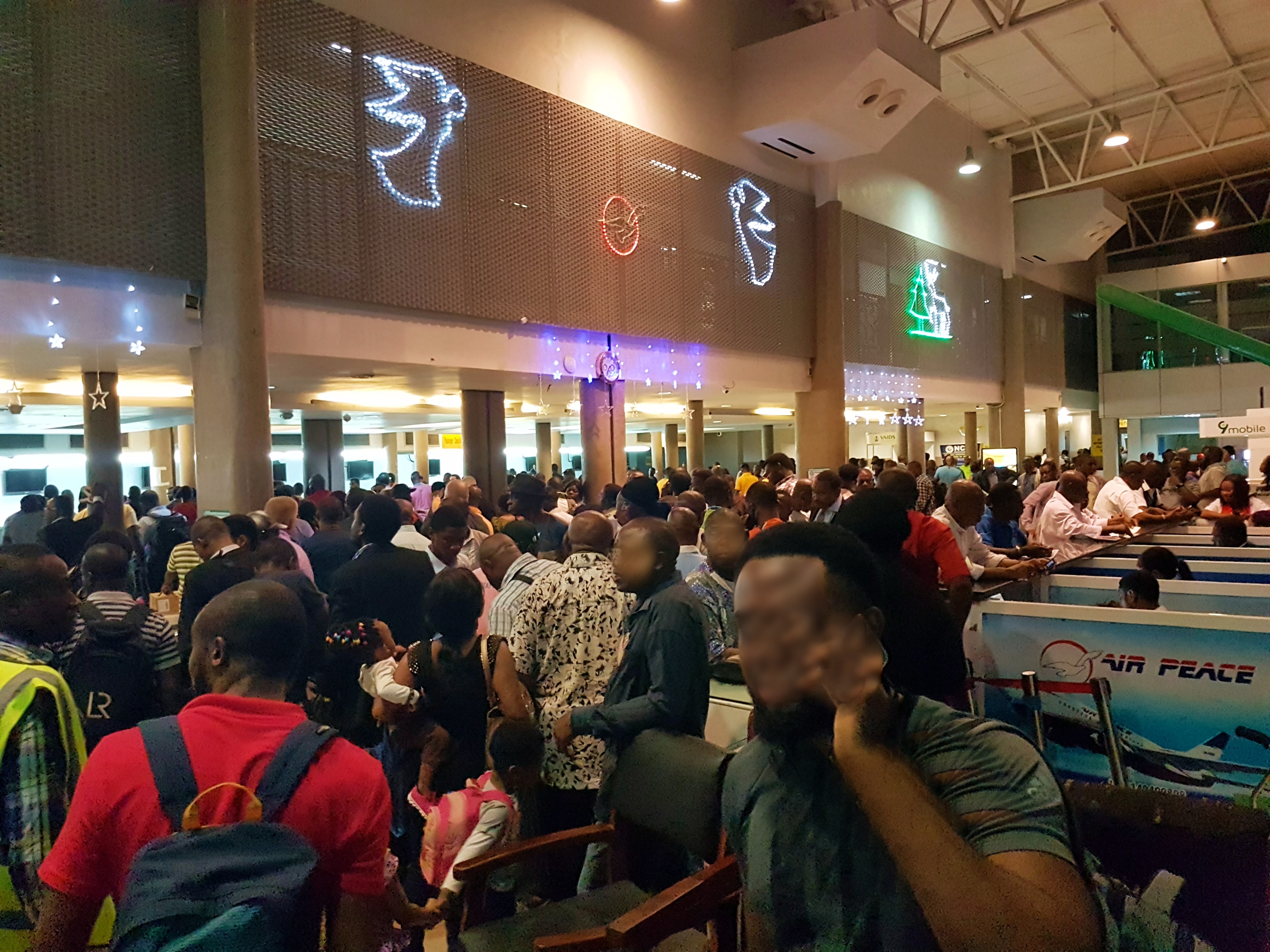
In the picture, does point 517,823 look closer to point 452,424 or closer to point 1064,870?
point 1064,870

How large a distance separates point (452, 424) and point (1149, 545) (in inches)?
715

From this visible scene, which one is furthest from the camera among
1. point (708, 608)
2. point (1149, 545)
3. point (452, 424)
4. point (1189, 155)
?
point (452, 424)

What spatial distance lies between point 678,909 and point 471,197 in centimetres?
800

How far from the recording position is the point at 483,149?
8859 mm

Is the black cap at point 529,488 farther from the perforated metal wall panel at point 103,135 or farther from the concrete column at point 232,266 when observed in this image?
the perforated metal wall panel at point 103,135

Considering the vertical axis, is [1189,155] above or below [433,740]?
above

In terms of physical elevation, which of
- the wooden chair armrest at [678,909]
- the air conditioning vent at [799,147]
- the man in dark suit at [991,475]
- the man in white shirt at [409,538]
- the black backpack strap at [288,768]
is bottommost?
the wooden chair armrest at [678,909]

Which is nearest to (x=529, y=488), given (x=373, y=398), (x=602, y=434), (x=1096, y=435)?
(x=602, y=434)

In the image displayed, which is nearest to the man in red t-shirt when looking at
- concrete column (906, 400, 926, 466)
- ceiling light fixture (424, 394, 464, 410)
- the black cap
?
the black cap

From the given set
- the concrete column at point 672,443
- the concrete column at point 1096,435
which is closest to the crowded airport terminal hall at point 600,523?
the concrete column at point 672,443

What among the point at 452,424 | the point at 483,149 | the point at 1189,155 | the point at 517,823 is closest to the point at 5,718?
the point at 517,823

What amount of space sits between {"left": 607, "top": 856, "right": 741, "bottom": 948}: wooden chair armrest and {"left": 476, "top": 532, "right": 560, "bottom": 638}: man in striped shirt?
1110mm

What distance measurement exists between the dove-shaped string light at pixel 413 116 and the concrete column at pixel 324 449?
9.66m

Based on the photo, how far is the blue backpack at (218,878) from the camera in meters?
1.30
